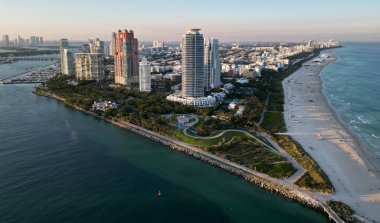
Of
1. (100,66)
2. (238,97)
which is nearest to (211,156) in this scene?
(238,97)

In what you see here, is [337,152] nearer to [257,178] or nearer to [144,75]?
[257,178]

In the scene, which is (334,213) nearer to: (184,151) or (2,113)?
(184,151)

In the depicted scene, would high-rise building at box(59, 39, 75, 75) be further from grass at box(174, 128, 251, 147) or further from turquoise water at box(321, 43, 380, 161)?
turquoise water at box(321, 43, 380, 161)

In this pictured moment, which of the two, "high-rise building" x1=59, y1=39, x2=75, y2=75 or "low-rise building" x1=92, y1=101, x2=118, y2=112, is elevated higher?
"high-rise building" x1=59, y1=39, x2=75, y2=75

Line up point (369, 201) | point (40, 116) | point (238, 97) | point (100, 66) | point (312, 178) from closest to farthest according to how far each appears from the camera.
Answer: point (369, 201), point (312, 178), point (40, 116), point (238, 97), point (100, 66)

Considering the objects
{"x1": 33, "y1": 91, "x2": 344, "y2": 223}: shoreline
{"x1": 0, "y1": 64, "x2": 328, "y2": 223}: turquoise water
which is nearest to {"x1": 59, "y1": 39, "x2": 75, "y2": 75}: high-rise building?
{"x1": 0, "y1": 64, "x2": 328, "y2": 223}: turquoise water

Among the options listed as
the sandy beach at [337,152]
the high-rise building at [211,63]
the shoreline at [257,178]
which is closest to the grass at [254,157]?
the shoreline at [257,178]
